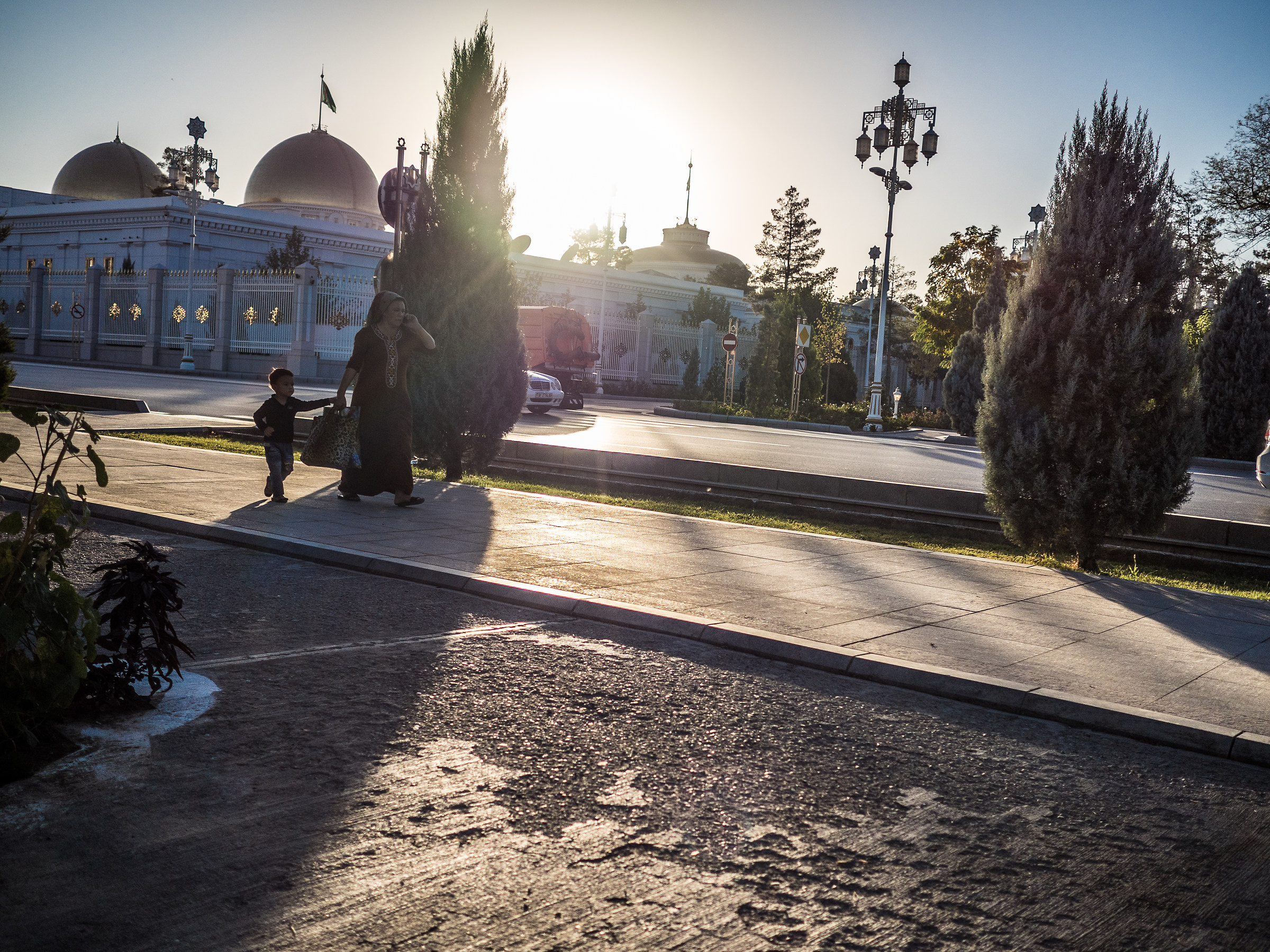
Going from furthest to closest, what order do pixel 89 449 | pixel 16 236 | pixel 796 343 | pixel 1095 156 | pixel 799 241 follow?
pixel 799 241 → pixel 16 236 → pixel 796 343 → pixel 1095 156 → pixel 89 449

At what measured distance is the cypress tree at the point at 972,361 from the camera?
29.1 meters

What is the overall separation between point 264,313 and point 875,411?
22.4 metres

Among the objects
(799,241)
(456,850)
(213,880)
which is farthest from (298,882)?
(799,241)

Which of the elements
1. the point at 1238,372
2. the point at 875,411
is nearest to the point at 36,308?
the point at 875,411

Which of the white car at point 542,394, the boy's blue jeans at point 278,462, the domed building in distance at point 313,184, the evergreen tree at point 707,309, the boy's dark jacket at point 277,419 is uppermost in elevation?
the domed building in distance at point 313,184

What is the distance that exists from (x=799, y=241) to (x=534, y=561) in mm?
75399

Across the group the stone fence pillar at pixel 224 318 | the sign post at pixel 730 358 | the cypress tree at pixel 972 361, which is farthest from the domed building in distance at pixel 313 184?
the cypress tree at pixel 972 361

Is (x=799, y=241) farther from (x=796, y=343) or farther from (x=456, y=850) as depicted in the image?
(x=456, y=850)

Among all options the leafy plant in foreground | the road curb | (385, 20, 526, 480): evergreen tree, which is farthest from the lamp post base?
the leafy plant in foreground

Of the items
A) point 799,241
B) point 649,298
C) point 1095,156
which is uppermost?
point 799,241

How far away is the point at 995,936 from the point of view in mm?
2797

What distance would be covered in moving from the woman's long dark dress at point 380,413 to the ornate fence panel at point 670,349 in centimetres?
3796

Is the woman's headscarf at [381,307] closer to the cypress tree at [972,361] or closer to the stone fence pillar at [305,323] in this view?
the cypress tree at [972,361]

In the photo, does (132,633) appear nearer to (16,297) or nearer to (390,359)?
(390,359)
